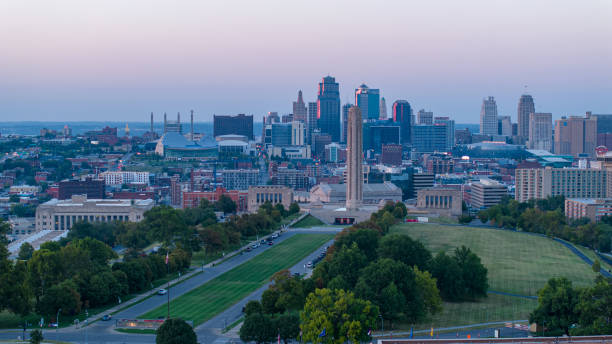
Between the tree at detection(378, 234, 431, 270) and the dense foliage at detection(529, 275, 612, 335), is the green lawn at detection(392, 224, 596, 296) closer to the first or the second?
the tree at detection(378, 234, 431, 270)

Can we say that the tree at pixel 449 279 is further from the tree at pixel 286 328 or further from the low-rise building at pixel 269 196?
the low-rise building at pixel 269 196

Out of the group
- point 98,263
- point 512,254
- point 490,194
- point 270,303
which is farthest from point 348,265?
point 490,194

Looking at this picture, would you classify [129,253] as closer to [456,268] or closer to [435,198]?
[456,268]

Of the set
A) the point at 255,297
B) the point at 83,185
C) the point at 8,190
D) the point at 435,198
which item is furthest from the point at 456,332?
the point at 8,190

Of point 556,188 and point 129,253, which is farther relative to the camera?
point 556,188

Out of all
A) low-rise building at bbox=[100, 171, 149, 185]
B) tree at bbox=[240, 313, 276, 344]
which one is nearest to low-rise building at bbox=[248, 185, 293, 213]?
low-rise building at bbox=[100, 171, 149, 185]

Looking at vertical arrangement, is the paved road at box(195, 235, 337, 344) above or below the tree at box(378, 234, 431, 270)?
below
